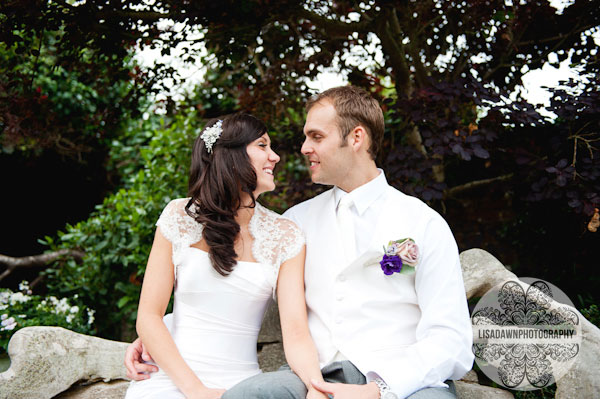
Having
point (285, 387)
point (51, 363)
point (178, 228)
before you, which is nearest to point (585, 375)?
point (285, 387)

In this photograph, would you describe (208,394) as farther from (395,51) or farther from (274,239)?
(395,51)

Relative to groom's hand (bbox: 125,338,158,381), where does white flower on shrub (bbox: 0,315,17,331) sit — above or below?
below

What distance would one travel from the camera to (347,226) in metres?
2.66

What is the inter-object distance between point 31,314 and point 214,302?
2.43m

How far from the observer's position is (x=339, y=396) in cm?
213

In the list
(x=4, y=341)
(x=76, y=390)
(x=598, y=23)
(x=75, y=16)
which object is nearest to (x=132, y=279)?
(x=4, y=341)

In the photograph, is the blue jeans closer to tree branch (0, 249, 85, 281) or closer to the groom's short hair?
the groom's short hair

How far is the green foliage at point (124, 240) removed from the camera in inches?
189

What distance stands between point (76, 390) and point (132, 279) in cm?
154

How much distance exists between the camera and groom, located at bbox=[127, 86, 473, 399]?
2.23 metres

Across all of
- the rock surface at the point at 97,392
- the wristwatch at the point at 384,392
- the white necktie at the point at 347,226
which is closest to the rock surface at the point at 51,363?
the rock surface at the point at 97,392

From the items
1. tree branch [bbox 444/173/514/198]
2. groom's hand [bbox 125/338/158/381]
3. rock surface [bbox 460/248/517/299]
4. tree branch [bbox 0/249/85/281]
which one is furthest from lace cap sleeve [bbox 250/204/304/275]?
tree branch [bbox 0/249/85/281]

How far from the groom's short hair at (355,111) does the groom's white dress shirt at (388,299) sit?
0.33 meters

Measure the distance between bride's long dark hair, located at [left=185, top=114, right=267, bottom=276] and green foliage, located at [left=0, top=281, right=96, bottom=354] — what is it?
218 centimetres
